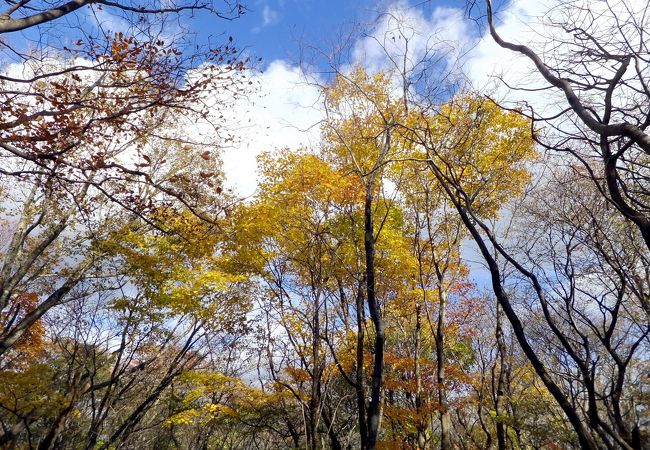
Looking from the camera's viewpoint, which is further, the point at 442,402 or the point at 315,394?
the point at 442,402

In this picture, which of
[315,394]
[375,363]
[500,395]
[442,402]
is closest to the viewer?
[375,363]

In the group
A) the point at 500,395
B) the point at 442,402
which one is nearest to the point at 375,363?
the point at 442,402

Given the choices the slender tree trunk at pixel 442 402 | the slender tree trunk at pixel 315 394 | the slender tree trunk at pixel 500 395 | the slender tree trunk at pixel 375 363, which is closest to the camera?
the slender tree trunk at pixel 375 363

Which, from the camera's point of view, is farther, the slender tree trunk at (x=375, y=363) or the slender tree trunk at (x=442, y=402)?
the slender tree trunk at (x=442, y=402)

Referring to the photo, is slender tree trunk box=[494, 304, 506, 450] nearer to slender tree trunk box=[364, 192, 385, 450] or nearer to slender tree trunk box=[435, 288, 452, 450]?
slender tree trunk box=[435, 288, 452, 450]

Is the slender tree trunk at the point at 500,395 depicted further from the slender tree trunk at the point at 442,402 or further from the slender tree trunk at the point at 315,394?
the slender tree trunk at the point at 315,394

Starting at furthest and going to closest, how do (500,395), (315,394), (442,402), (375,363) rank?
(500,395) → (442,402) → (315,394) → (375,363)

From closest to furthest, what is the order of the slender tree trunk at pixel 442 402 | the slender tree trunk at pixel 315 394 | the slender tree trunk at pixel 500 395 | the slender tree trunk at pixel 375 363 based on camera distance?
the slender tree trunk at pixel 375 363 → the slender tree trunk at pixel 315 394 → the slender tree trunk at pixel 442 402 → the slender tree trunk at pixel 500 395

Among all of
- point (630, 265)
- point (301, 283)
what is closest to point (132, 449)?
point (301, 283)

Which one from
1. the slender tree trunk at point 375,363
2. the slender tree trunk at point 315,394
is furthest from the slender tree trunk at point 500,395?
the slender tree trunk at point 375,363

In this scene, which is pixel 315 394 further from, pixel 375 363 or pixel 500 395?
pixel 500 395

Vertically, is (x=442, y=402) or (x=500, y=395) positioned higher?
(x=500, y=395)

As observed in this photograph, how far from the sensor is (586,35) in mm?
3430

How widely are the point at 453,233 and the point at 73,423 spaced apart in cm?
1694
